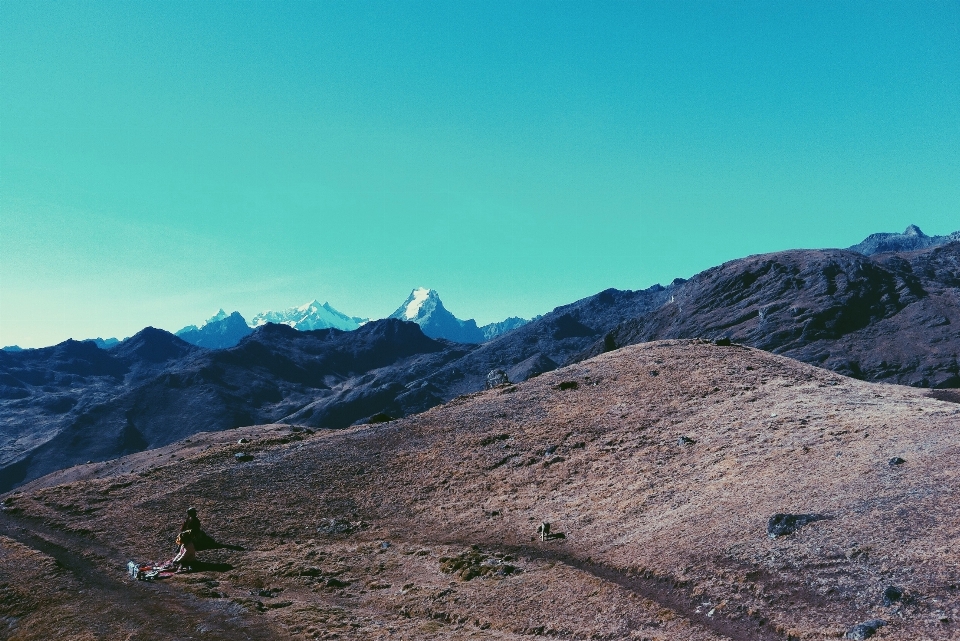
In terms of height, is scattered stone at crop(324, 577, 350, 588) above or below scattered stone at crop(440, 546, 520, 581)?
above

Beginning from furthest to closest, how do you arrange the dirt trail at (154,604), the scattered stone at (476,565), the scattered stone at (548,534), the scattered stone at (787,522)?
1. the scattered stone at (548,534)
2. the scattered stone at (476,565)
3. the scattered stone at (787,522)
4. the dirt trail at (154,604)

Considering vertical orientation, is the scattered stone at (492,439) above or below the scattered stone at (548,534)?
above

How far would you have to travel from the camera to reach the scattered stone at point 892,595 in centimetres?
2247

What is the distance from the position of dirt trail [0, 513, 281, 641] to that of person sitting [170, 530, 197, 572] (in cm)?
242

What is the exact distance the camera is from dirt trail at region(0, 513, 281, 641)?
85.8ft

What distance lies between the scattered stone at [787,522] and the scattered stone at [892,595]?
18.8 feet

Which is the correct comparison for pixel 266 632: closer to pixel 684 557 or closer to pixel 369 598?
pixel 369 598

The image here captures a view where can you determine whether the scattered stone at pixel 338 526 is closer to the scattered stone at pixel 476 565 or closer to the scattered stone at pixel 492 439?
the scattered stone at pixel 476 565

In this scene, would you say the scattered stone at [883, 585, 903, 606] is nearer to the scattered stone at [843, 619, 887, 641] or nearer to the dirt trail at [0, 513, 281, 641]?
the scattered stone at [843, 619, 887, 641]

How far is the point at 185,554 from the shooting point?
36.0 m

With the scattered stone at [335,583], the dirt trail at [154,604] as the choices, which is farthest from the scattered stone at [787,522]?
the dirt trail at [154,604]

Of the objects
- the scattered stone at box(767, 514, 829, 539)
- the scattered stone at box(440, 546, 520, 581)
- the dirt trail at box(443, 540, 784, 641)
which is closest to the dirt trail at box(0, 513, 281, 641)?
the scattered stone at box(440, 546, 520, 581)

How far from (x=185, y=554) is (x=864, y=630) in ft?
102

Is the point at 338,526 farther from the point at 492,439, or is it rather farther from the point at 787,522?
the point at 787,522
